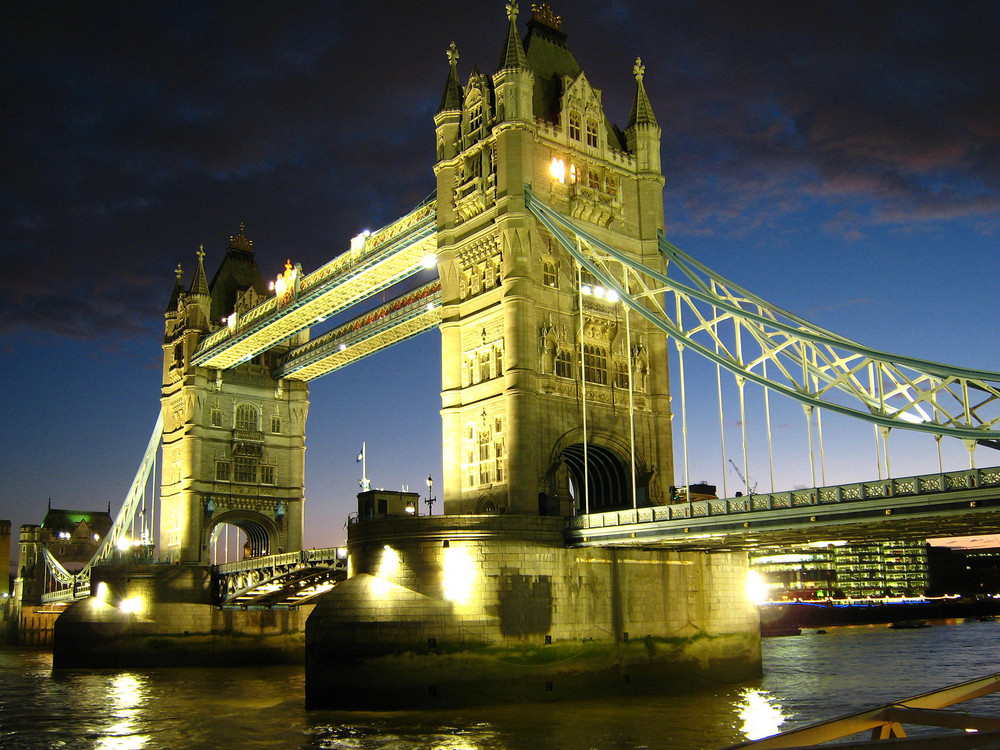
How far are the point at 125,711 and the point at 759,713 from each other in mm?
25325

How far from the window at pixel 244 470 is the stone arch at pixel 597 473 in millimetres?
35074

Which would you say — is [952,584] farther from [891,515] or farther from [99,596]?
[891,515]

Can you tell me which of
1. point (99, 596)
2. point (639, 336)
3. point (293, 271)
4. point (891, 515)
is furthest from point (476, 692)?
point (99, 596)

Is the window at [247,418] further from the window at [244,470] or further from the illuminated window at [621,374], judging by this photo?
the illuminated window at [621,374]

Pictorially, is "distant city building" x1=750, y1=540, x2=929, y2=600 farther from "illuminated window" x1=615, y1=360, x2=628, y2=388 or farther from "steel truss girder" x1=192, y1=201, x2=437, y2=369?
"illuminated window" x1=615, y1=360, x2=628, y2=388

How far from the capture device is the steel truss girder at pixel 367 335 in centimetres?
5912

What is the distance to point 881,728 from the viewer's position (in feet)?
33.8

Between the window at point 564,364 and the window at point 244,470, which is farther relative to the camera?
the window at point 244,470

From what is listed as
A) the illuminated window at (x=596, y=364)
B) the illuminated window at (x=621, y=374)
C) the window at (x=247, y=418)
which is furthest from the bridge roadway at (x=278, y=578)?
the illuminated window at (x=621, y=374)

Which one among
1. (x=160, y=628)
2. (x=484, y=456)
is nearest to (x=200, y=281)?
(x=160, y=628)

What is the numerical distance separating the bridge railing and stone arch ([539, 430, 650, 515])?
500 cm

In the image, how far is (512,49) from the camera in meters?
46.8

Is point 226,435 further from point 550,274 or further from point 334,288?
point 550,274

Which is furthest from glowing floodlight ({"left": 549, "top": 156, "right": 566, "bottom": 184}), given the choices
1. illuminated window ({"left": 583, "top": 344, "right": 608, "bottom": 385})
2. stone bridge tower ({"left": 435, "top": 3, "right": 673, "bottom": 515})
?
illuminated window ({"left": 583, "top": 344, "right": 608, "bottom": 385})
